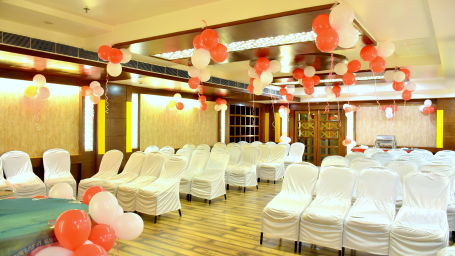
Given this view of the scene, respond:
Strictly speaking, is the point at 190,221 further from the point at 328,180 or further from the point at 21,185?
the point at 21,185

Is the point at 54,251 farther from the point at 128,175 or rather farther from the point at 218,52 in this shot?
the point at 128,175

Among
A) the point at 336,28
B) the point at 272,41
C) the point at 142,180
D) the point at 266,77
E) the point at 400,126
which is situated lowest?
the point at 142,180

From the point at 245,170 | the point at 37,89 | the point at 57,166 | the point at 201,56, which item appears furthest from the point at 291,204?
the point at 37,89

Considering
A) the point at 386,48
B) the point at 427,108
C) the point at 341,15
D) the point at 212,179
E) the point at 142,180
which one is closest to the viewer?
the point at 341,15

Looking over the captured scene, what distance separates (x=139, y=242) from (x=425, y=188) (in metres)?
3.83

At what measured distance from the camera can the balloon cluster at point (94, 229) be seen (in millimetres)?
2086

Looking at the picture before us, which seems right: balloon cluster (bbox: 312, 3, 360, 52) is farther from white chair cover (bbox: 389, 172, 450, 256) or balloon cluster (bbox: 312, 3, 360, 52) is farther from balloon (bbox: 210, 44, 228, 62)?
white chair cover (bbox: 389, 172, 450, 256)

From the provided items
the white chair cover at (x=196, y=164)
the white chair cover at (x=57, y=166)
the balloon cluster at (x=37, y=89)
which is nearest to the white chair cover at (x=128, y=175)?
the white chair cover at (x=57, y=166)

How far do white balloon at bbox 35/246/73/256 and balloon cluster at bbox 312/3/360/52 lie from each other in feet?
9.44

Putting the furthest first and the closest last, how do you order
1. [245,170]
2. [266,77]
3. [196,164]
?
[245,170] → [196,164] → [266,77]

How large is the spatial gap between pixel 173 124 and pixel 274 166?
3.49 metres

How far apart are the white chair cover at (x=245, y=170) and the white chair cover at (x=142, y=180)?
Answer: 2241mm

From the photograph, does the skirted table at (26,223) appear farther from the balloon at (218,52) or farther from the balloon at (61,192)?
the balloon at (218,52)

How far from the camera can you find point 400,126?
12742 millimetres
